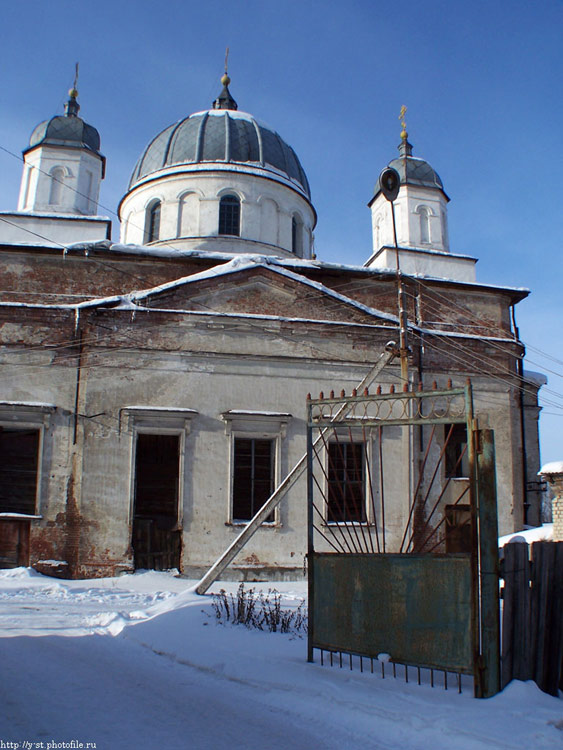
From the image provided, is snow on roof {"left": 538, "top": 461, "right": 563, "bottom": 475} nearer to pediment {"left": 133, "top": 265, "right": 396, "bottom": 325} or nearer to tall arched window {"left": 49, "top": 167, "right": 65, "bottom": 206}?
pediment {"left": 133, "top": 265, "right": 396, "bottom": 325}

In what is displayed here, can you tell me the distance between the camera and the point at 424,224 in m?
21.2

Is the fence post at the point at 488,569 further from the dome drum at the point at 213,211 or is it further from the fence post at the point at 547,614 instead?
the dome drum at the point at 213,211

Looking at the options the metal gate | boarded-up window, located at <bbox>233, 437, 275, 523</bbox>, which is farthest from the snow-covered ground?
boarded-up window, located at <bbox>233, 437, 275, 523</bbox>

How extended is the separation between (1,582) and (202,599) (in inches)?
189

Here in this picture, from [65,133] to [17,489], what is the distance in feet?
39.1

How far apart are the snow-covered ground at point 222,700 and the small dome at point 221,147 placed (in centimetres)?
1702

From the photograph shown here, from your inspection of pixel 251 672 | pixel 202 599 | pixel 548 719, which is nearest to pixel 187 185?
pixel 202 599

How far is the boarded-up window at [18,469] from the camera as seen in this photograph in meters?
13.7

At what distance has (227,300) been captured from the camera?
1544 cm

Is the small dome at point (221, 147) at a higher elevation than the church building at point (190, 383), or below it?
higher

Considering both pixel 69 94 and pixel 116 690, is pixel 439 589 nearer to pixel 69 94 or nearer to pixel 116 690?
pixel 116 690

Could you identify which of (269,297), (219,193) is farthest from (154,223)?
(269,297)

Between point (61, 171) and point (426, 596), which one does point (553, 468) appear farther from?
point (61, 171)

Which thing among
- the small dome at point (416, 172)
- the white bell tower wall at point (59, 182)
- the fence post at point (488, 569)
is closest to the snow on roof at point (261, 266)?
the white bell tower wall at point (59, 182)
